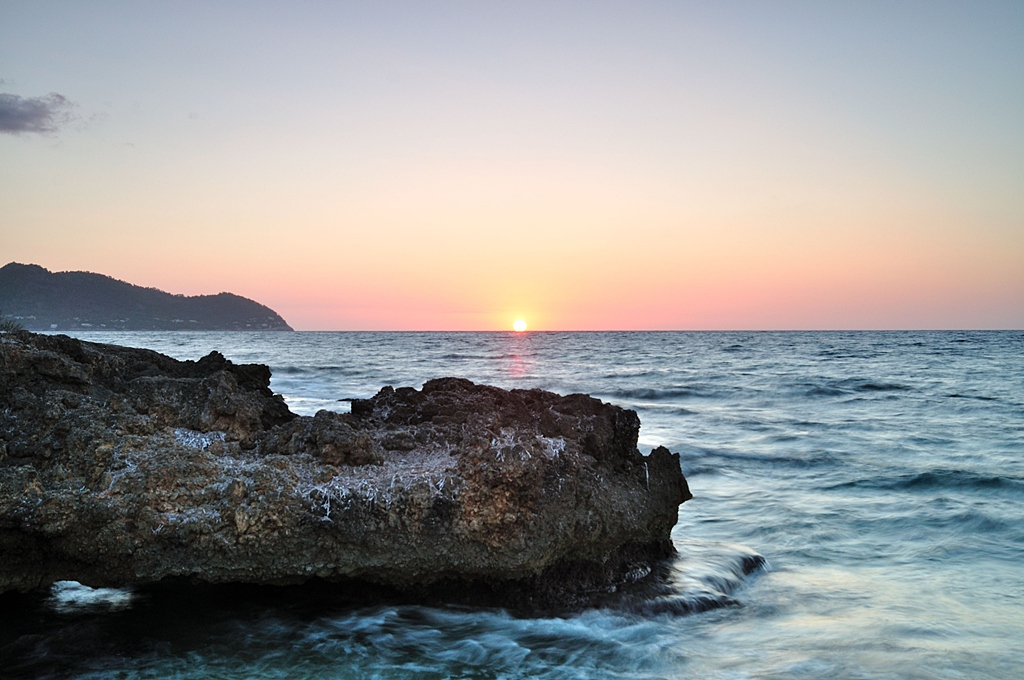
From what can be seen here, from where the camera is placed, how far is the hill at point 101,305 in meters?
117

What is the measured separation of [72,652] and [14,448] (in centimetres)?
146

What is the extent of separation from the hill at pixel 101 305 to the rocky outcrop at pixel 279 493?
117m

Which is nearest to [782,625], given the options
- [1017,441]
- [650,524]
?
[650,524]

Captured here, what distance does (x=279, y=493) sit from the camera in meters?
4.79

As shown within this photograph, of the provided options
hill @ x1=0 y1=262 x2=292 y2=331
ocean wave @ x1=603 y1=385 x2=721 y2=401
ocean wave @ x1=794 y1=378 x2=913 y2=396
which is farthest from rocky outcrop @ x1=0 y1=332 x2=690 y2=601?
hill @ x1=0 y1=262 x2=292 y2=331

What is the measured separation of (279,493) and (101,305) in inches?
6314

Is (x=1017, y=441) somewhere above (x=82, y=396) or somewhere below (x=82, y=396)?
below

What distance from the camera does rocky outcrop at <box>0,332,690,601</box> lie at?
4.58 meters

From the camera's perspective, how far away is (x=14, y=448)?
15.3 ft

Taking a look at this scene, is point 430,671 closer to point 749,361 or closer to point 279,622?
point 279,622

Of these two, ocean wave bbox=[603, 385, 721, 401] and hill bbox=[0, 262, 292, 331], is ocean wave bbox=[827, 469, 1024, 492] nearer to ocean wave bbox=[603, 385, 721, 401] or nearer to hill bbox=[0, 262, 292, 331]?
Result: ocean wave bbox=[603, 385, 721, 401]

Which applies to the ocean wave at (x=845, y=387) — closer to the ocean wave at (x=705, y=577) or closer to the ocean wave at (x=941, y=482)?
the ocean wave at (x=941, y=482)

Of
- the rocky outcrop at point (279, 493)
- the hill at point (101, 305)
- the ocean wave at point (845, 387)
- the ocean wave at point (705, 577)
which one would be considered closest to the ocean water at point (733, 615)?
the ocean wave at point (705, 577)

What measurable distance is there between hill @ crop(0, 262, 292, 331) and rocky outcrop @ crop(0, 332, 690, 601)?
11656 centimetres
